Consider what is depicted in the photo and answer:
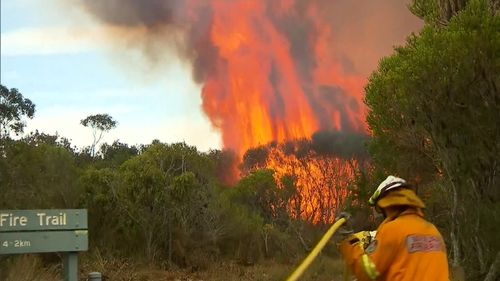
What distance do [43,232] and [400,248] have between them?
15.8ft

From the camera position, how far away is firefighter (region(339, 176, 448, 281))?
344 centimetres

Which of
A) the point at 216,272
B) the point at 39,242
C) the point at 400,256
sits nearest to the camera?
the point at 400,256

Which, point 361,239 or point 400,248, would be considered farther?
Result: point 361,239

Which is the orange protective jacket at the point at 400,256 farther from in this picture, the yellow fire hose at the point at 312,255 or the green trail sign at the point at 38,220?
the green trail sign at the point at 38,220

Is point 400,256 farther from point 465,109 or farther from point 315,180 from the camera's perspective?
point 315,180

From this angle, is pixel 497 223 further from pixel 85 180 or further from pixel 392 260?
pixel 85 180

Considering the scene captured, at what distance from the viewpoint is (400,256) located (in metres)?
3.45

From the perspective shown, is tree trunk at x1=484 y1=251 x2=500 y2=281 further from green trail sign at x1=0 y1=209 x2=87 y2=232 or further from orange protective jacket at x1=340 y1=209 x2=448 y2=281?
orange protective jacket at x1=340 y1=209 x2=448 y2=281

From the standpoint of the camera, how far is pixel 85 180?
27109 mm

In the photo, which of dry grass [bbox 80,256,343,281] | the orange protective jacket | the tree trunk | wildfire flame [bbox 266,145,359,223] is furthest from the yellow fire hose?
wildfire flame [bbox 266,145,359,223]

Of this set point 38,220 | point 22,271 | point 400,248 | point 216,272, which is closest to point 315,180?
point 216,272

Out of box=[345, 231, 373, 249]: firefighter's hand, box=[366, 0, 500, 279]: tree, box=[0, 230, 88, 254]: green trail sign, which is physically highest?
box=[366, 0, 500, 279]: tree

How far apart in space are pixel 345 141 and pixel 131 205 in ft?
54.6

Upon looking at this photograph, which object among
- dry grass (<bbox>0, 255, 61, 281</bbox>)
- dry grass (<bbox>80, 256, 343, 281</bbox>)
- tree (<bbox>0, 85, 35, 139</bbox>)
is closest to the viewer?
dry grass (<bbox>0, 255, 61, 281</bbox>)
